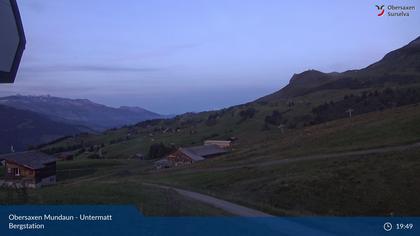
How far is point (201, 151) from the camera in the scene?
73.1m

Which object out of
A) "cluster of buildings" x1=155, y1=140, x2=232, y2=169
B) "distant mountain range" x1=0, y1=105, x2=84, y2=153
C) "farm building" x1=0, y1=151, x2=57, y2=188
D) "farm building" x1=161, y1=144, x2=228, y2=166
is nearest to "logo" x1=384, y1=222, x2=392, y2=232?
"farm building" x1=0, y1=151, x2=57, y2=188

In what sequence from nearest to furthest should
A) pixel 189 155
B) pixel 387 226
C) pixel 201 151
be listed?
pixel 387 226, pixel 189 155, pixel 201 151

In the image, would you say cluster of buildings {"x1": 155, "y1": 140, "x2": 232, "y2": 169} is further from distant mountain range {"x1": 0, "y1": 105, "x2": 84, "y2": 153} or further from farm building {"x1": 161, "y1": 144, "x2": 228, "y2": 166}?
distant mountain range {"x1": 0, "y1": 105, "x2": 84, "y2": 153}

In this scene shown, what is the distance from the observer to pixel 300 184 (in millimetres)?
25906

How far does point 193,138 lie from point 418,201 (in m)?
83.8

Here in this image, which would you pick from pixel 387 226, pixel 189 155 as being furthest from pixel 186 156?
pixel 387 226

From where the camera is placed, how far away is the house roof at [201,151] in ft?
223

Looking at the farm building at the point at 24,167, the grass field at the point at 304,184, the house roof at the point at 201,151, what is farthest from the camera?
the house roof at the point at 201,151

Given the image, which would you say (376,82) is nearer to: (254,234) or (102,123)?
(102,123)

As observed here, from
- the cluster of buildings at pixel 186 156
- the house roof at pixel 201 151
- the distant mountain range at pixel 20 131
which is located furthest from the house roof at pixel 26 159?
the house roof at pixel 201 151

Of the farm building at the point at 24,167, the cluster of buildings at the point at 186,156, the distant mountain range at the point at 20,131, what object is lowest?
the cluster of buildings at the point at 186,156

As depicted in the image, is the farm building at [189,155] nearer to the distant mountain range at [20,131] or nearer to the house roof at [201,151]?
the house roof at [201,151]

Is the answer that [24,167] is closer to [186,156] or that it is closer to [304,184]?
[304,184]

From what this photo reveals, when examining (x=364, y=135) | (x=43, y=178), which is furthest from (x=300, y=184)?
(x=364, y=135)
